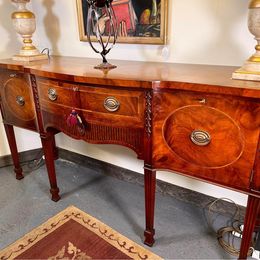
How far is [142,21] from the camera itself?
146 cm

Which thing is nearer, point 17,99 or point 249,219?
point 249,219

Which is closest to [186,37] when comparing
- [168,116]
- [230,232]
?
[168,116]

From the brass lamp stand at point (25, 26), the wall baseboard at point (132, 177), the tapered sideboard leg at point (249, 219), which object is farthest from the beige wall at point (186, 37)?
the tapered sideboard leg at point (249, 219)

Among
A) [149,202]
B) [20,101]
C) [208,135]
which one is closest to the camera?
[208,135]

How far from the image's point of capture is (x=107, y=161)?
2.04m

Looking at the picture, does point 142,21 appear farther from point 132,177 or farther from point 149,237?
point 149,237

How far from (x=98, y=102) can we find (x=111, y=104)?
72 millimetres

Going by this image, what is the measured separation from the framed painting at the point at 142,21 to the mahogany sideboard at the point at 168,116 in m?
0.19

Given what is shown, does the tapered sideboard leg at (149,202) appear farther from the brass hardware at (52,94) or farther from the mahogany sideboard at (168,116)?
the brass hardware at (52,94)

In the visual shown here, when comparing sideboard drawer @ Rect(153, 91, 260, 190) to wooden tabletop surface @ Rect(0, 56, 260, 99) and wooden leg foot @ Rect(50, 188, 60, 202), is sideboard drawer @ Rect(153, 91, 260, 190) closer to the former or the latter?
wooden tabletop surface @ Rect(0, 56, 260, 99)

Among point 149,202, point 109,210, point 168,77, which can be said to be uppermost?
point 168,77

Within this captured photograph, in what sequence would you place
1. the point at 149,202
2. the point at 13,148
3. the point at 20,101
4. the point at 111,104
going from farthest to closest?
1. the point at 13,148
2. the point at 20,101
3. the point at 149,202
4. the point at 111,104

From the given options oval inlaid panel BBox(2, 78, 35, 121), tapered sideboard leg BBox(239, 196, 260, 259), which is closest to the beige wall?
tapered sideboard leg BBox(239, 196, 260, 259)

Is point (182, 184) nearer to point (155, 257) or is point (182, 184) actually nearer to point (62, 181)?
point (155, 257)
